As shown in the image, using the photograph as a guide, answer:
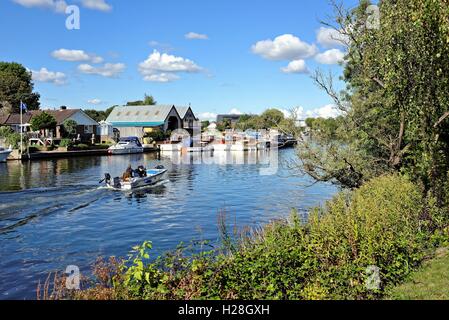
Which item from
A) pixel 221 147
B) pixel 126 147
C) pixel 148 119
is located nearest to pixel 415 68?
pixel 126 147

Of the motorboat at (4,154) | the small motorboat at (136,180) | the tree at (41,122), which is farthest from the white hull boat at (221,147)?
the small motorboat at (136,180)

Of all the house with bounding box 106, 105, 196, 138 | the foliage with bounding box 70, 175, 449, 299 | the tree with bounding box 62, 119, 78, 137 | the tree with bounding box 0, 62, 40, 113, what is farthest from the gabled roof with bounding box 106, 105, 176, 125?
the foliage with bounding box 70, 175, 449, 299

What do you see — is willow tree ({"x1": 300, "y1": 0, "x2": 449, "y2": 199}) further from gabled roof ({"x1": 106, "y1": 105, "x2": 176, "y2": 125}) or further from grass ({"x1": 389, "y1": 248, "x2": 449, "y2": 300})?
gabled roof ({"x1": 106, "y1": 105, "x2": 176, "y2": 125})

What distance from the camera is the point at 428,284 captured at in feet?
32.2

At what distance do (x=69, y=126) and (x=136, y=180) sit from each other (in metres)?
48.1

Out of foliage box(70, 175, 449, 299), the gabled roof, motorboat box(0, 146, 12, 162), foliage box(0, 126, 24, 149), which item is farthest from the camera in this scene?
the gabled roof

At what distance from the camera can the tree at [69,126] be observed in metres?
77.7

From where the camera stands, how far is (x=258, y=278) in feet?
31.3

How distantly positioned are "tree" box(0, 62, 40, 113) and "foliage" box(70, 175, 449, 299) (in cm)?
9171

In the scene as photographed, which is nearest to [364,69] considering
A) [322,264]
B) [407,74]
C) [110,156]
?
[407,74]

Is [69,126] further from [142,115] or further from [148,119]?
[142,115]

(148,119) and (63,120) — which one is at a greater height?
(148,119)

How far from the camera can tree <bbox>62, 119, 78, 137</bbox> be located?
255ft

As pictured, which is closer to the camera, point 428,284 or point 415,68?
point 428,284
